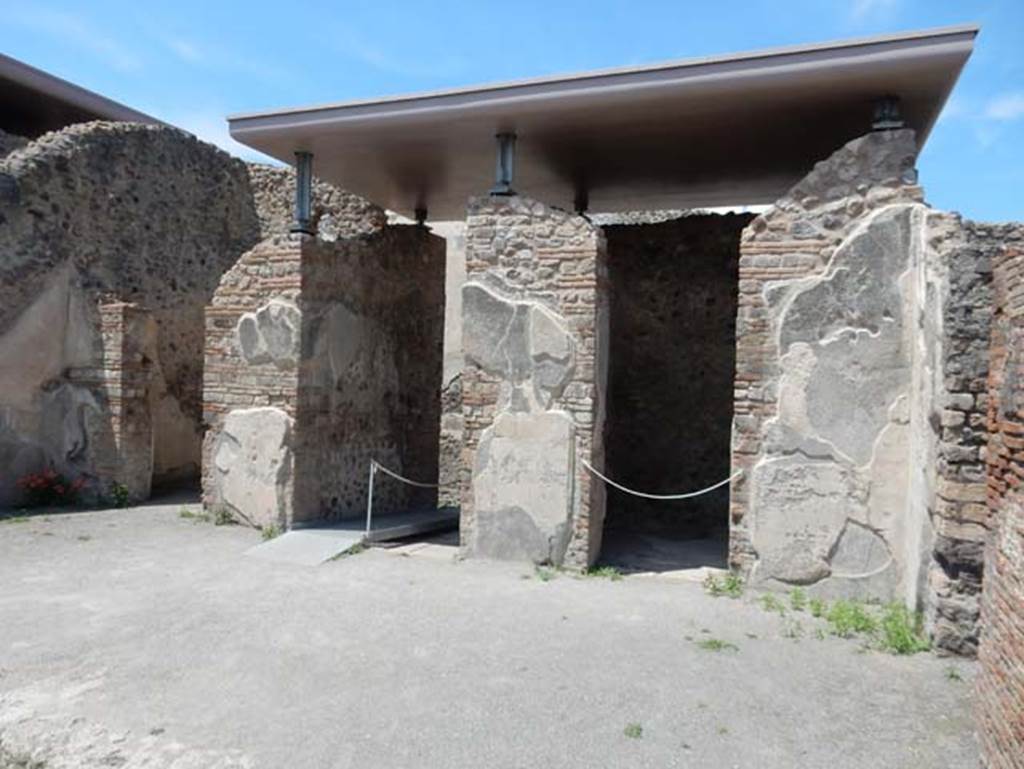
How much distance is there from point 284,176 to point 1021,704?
1142 cm

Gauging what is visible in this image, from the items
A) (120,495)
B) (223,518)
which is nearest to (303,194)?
(223,518)

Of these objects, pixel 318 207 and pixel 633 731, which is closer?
pixel 633 731

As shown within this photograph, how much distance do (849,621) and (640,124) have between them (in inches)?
164

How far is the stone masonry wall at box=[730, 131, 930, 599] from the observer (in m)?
5.37

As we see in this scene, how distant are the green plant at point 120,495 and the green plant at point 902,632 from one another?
7.66 metres

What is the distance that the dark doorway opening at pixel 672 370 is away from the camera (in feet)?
27.8

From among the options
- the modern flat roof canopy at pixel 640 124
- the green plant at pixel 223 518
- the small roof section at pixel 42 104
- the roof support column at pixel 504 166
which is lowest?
the green plant at pixel 223 518

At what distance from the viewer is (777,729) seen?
11.6 ft

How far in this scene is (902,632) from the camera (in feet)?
15.3

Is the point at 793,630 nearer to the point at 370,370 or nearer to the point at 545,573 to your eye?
the point at 545,573

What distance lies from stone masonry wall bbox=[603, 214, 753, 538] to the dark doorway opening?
1 centimetres

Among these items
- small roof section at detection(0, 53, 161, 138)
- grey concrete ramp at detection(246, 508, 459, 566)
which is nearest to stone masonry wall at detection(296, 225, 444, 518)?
grey concrete ramp at detection(246, 508, 459, 566)

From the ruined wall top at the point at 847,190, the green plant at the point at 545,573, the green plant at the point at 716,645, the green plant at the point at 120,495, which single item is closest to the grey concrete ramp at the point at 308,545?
the green plant at the point at 545,573

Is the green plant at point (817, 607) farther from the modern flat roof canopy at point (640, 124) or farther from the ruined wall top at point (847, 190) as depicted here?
the modern flat roof canopy at point (640, 124)
